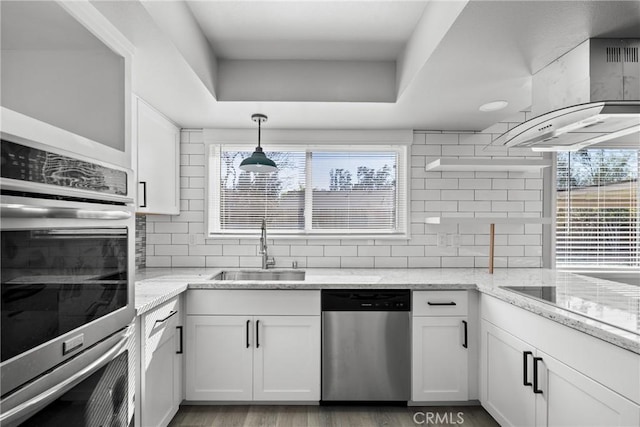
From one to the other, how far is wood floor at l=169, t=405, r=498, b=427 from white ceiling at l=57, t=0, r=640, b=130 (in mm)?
2012

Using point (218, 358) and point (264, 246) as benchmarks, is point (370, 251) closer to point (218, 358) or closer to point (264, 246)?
point (264, 246)

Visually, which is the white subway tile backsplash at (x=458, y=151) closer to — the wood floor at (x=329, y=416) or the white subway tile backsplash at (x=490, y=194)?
the white subway tile backsplash at (x=490, y=194)

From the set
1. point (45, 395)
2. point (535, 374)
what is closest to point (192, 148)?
point (45, 395)

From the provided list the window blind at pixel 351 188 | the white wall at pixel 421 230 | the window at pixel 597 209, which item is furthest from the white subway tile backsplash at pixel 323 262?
the window at pixel 597 209

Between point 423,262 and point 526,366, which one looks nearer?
point 526,366

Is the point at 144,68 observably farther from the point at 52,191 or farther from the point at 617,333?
the point at 617,333

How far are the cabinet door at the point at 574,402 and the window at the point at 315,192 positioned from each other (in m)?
1.59

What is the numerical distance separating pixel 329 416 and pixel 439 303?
1.01 metres

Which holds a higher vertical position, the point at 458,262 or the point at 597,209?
the point at 597,209

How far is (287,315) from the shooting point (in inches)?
95.1

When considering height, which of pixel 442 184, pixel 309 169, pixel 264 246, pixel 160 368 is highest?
pixel 309 169

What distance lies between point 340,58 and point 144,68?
1167 millimetres

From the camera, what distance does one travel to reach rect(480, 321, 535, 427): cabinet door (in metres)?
1.85

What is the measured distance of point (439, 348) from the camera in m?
2.44
